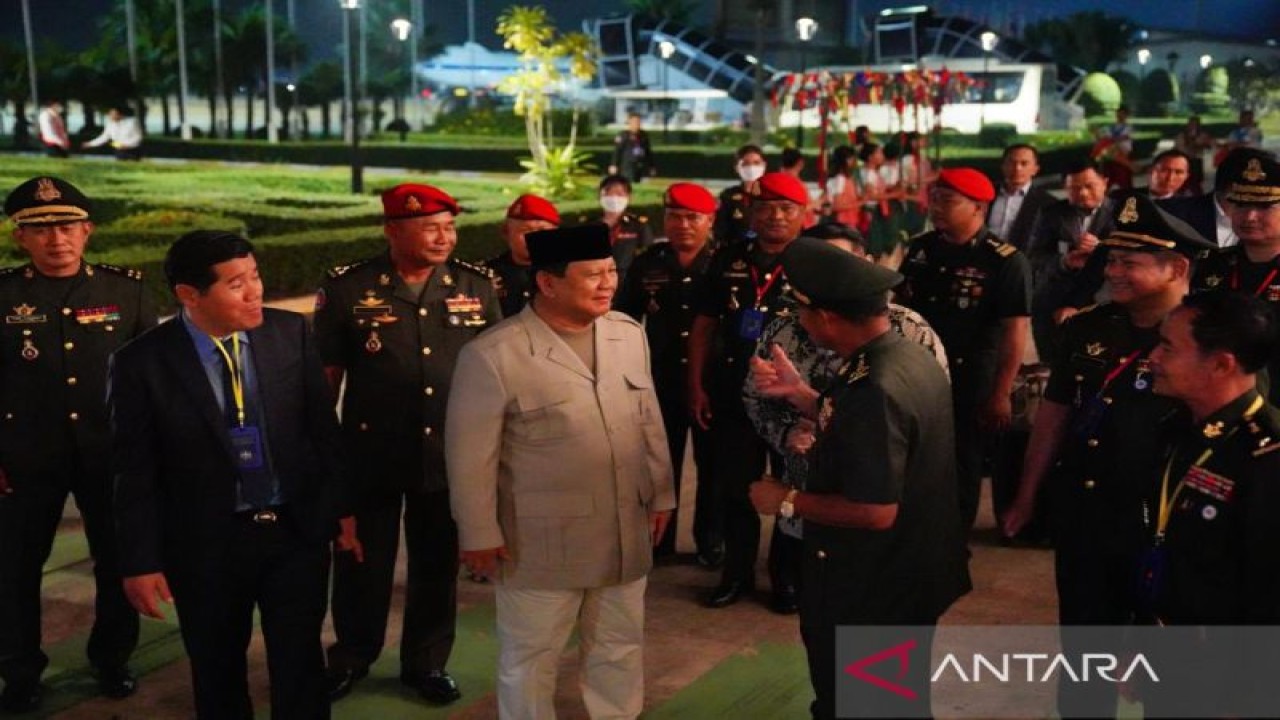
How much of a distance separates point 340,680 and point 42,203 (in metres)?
2.05

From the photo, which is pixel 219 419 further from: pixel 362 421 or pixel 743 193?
pixel 743 193

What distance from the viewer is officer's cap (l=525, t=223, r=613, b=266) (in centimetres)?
382

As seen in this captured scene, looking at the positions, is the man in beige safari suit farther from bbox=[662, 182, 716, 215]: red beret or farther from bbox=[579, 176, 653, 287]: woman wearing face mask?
bbox=[579, 176, 653, 287]: woman wearing face mask

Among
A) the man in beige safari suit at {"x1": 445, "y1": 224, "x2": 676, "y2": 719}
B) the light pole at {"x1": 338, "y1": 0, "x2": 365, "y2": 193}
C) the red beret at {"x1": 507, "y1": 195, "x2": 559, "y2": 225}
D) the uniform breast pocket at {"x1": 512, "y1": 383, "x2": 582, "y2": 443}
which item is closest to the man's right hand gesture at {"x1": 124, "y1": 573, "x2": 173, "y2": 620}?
the man in beige safari suit at {"x1": 445, "y1": 224, "x2": 676, "y2": 719}

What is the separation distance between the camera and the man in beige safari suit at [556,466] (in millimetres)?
3863

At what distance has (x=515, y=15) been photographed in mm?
19672

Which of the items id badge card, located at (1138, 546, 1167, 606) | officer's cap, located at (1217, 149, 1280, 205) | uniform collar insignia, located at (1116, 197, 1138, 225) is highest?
officer's cap, located at (1217, 149, 1280, 205)

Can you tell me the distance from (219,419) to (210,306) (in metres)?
0.32

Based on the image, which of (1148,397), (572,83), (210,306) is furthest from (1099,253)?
(572,83)

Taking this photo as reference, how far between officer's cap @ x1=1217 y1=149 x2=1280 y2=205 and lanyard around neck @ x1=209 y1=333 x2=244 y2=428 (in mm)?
3588

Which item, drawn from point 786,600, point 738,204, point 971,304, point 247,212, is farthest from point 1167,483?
point 247,212

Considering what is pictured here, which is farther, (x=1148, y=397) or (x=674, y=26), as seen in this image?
(x=674, y=26)

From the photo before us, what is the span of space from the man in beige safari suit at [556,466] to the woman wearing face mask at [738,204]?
3.27 meters

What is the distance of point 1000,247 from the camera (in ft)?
19.8
